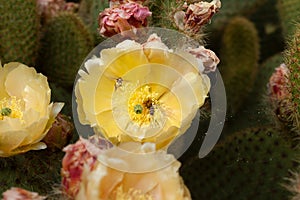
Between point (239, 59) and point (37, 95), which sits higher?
point (37, 95)

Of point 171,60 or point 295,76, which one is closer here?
point 171,60

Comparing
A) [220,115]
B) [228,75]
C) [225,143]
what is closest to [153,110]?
[220,115]

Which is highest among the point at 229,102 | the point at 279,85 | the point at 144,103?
the point at 144,103

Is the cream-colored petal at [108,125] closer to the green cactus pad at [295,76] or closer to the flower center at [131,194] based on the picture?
the flower center at [131,194]

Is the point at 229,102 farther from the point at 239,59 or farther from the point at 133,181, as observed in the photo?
the point at 133,181

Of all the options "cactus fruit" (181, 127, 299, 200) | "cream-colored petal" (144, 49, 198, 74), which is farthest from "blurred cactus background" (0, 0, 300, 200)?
"cream-colored petal" (144, 49, 198, 74)

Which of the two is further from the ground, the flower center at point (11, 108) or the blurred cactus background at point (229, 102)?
the flower center at point (11, 108)

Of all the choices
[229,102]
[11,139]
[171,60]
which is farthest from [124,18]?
[229,102]

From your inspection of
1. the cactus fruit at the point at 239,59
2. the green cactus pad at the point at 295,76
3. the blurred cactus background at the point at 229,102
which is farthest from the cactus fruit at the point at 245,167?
the cactus fruit at the point at 239,59
